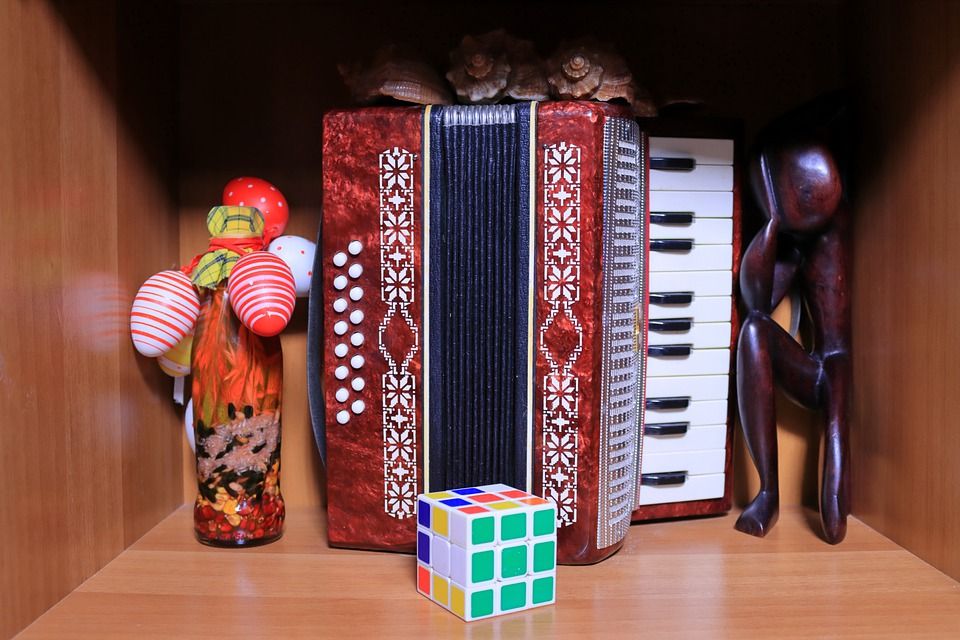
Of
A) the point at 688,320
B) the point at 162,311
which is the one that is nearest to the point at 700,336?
the point at 688,320

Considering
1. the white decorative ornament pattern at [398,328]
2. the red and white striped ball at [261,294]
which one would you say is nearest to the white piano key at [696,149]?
the white decorative ornament pattern at [398,328]

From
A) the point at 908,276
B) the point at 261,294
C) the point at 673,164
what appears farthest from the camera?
the point at 673,164

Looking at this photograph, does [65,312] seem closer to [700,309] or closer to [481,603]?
[481,603]

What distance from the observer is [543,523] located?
4.39 feet

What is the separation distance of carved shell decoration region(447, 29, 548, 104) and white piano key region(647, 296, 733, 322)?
1.37ft

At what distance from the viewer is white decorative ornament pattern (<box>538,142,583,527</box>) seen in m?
1.47

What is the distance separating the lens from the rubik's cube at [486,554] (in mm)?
1282

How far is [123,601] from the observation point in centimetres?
134

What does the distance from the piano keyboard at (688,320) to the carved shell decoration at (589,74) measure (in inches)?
6.7

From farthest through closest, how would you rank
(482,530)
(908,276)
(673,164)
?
1. (673,164)
2. (908,276)
3. (482,530)

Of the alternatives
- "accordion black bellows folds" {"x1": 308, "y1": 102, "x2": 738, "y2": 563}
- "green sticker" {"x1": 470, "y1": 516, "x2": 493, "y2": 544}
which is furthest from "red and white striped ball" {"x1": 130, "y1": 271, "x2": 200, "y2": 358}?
"green sticker" {"x1": 470, "y1": 516, "x2": 493, "y2": 544}

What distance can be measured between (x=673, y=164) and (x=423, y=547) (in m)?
0.76

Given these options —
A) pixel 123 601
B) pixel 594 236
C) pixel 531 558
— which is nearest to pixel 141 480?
pixel 123 601

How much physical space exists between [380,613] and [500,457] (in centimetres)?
32
